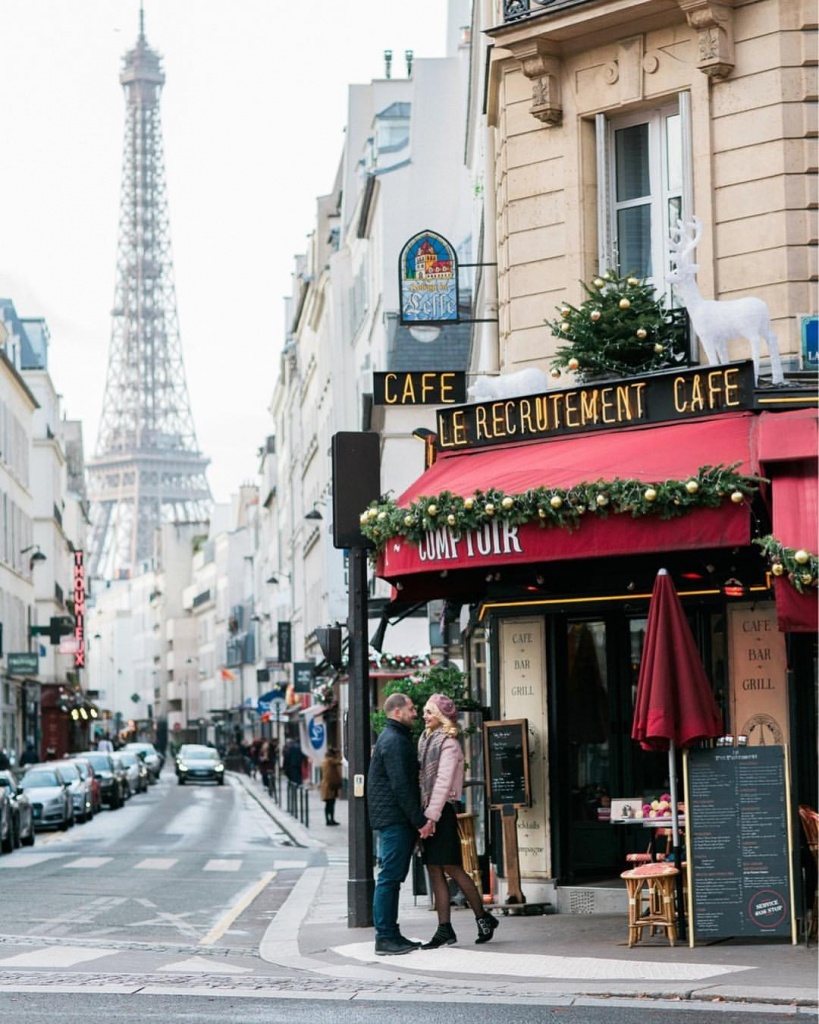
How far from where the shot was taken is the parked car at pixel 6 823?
100 ft

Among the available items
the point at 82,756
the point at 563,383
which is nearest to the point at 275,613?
the point at 82,756

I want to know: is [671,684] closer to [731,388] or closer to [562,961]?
[562,961]

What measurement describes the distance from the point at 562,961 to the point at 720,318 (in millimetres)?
5443

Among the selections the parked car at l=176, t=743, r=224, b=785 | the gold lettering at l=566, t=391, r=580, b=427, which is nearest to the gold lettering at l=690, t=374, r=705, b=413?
the gold lettering at l=566, t=391, r=580, b=427

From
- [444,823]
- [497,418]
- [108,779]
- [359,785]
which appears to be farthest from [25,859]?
[108,779]

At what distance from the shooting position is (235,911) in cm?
1980

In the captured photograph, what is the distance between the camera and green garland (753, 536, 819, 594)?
13.0 meters

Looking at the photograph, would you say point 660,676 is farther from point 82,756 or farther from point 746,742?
point 82,756

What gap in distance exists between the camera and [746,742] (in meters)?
14.9

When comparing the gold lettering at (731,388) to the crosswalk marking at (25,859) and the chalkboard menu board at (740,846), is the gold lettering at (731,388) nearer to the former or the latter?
the chalkboard menu board at (740,846)

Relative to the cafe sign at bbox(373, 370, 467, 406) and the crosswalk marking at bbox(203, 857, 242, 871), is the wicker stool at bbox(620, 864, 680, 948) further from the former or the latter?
the crosswalk marking at bbox(203, 857, 242, 871)

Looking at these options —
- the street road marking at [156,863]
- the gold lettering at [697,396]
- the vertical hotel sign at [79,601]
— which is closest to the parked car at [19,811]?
the street road marking at [156,863]

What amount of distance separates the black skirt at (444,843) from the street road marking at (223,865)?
43.5 feet

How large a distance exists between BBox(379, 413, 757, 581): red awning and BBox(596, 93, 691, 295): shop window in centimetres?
258
